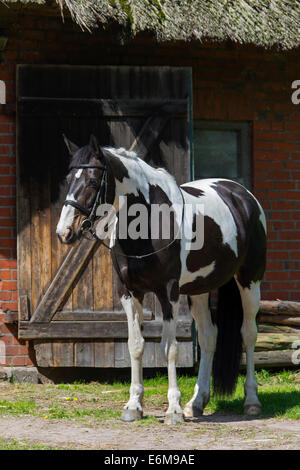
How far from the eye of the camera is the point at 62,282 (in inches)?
273

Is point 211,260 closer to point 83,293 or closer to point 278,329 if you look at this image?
point 83,293

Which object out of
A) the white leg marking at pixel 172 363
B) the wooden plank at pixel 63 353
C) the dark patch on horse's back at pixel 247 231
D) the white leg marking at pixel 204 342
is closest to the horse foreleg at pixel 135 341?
the white leg marking at pixel 172 363

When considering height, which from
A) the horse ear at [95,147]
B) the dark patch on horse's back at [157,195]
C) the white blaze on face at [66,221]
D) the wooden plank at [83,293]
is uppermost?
the horse ear at [95,147]

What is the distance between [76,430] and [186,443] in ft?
2.70

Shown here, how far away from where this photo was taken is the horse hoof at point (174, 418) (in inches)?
206

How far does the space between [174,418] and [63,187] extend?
2618 mm

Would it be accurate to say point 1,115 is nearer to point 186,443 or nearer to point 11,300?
point 11,300

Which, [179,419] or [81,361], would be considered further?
[81,361]

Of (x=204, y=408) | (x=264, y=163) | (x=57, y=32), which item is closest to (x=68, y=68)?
(x=57, y=32)

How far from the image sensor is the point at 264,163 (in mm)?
7699

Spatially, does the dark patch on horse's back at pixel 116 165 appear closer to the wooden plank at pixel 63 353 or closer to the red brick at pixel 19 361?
the wooden plank at pixel 63 353

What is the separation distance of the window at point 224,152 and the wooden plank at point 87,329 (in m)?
1.65

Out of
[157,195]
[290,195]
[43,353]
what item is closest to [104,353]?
[43,353]

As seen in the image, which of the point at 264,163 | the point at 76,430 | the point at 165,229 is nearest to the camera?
the point at 76,430
